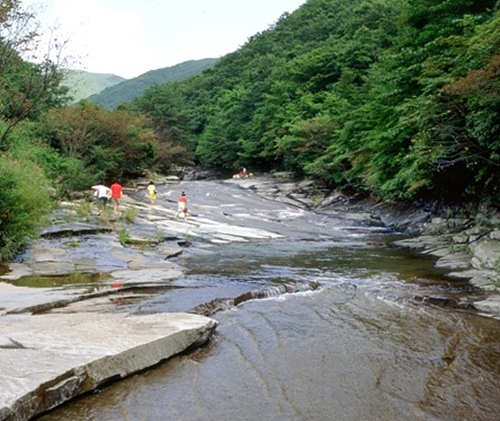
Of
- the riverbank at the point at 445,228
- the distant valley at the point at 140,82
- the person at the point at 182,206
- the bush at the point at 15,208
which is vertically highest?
the distant valley at the point at 140,82

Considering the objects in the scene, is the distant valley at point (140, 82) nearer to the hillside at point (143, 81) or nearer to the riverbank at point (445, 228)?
the hillside at point (143, 81)

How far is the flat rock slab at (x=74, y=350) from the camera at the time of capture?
4.14m

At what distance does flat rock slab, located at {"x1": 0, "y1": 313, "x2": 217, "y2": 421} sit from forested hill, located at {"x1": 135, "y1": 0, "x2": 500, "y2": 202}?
28.5 feet

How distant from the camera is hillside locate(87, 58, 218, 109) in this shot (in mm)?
126650

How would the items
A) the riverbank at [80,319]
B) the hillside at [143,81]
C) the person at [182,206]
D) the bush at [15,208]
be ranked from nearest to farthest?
→ the riverbank at [80,319] → the bush at [15,208] → the person at [182,206] → the hillside at [143,81]

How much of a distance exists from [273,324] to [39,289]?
446 cm

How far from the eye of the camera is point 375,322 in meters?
7.29

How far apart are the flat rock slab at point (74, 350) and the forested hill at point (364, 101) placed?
868 centimetres

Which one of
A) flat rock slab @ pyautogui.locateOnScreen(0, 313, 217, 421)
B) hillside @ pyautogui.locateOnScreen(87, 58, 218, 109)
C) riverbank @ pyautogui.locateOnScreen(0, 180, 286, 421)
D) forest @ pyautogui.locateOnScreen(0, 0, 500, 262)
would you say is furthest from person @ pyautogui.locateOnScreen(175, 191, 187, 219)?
hillside @ pyautogui.locateOnScreen(87, 58, 218, 109)

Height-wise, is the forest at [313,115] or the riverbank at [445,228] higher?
the forest at [313,115]

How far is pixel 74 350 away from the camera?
491cm

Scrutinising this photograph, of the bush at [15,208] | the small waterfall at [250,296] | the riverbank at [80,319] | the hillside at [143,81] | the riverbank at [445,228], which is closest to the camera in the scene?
the riverbank at [80,319]

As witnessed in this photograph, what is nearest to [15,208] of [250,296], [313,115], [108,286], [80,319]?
[108,286]

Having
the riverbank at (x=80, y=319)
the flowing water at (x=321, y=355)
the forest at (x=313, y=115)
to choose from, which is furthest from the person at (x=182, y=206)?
the flowing water at (x=321, y=355)
